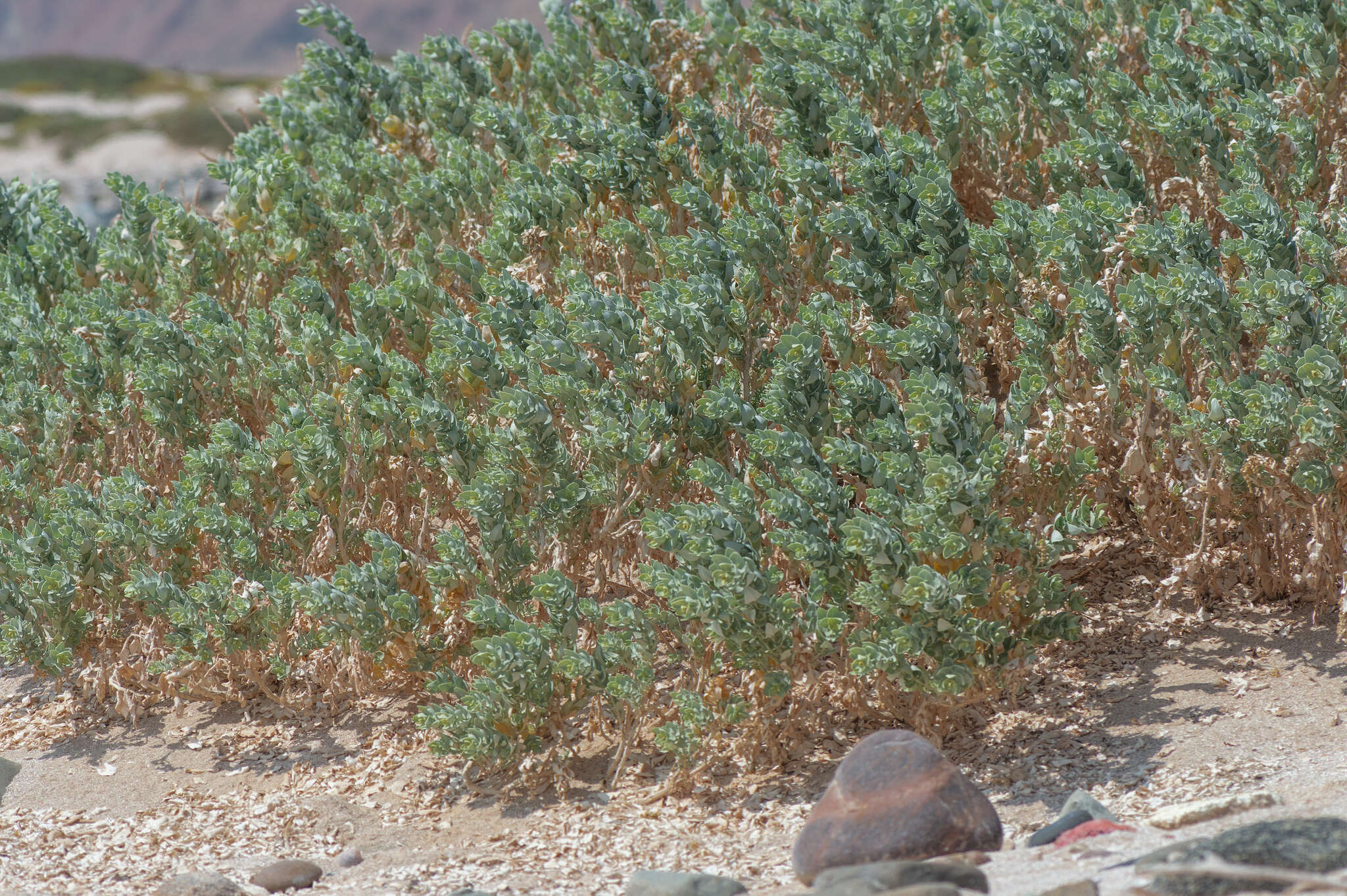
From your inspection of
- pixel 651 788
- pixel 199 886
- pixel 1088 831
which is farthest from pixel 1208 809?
pixel 199 886

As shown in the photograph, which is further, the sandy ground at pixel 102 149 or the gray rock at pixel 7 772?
the sandy ground at pixel 102 149

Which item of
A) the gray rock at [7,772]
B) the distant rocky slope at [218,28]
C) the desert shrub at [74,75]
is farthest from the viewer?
the distant rocky slope at [218,28]

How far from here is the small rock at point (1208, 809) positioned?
118 inches

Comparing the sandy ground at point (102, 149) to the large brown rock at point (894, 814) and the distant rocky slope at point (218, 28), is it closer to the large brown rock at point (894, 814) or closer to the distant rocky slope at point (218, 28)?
the large brown rock at point (894, 814)

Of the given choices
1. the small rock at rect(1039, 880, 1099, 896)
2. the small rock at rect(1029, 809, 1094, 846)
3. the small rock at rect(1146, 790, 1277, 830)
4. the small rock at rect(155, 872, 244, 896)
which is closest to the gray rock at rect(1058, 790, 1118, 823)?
the small rock at rect(1029, 809, 1094, 846)

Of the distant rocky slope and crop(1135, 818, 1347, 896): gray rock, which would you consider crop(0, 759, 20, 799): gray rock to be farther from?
A: the distant rocky slope

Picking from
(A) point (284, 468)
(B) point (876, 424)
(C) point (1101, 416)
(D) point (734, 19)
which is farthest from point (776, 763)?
(D) point (734, 19)

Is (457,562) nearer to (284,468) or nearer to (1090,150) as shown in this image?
(284,468)

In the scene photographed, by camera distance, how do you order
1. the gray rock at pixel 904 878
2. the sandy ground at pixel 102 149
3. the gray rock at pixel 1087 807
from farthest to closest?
the sandy ground at pixel 102 149
the gray rock at pixel 1087 807
the gray rock at pixel 904 878

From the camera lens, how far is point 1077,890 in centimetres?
260

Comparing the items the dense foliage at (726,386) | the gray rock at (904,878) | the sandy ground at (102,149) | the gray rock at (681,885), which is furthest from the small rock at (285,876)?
the sandy ground at (102,149)

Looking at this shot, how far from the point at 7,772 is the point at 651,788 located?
7.68 feet

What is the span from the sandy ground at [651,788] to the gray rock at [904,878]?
102 millimetres

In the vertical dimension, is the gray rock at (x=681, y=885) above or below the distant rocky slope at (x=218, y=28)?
below
